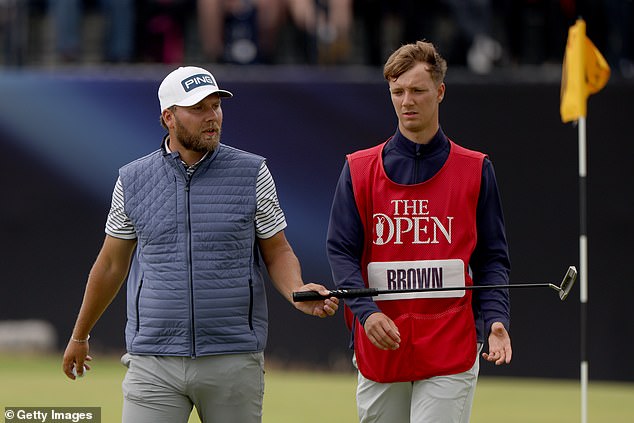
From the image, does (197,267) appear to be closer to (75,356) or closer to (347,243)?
(347,243)

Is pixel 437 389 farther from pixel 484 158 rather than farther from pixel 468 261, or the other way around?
pixel 484 158

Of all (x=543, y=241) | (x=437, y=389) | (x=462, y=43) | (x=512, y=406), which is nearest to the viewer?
(x=437, y=389)

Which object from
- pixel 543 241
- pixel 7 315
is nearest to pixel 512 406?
pixel 543 241

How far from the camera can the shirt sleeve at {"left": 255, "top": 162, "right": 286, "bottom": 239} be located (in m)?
5.36

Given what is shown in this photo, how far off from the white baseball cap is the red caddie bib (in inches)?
26.5

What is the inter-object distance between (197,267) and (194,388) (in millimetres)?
471

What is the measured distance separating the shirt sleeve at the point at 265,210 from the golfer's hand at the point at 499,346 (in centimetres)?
95

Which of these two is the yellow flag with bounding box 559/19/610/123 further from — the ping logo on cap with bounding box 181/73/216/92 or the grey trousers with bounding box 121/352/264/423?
the grey trousers with bounding box 121/352/264/423

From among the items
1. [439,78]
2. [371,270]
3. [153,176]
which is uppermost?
[439,78]

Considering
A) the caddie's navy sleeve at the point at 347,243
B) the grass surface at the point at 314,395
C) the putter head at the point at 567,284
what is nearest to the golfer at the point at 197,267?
the caddie's navy sleeve at the point at 347,243

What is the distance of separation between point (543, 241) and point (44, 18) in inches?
222

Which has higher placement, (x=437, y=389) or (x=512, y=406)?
(x=437, y=389)

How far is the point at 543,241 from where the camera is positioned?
1155 centimetres

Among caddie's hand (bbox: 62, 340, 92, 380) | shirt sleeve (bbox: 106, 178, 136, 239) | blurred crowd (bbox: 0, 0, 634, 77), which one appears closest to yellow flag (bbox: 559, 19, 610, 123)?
blurred crowd (bbox: 0, 0, 634, 77)
